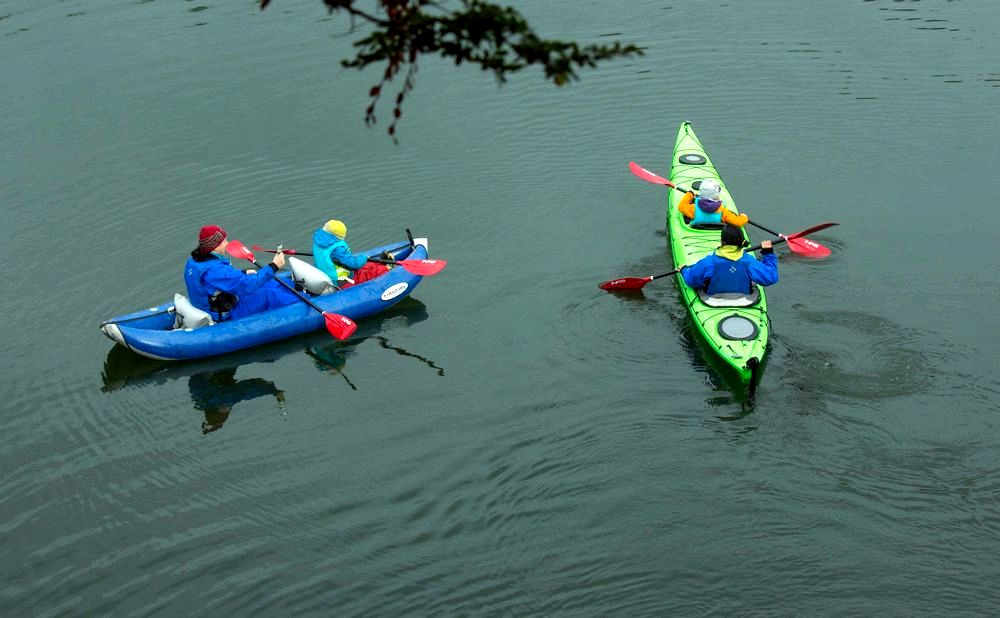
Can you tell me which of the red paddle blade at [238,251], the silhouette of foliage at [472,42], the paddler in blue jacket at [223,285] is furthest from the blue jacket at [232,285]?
the silhouette of foliage at [472,42]

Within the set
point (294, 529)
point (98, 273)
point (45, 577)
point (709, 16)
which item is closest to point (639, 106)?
point (709, 16)

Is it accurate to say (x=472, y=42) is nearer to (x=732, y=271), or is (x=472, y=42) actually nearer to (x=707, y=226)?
(x=732, y=271)

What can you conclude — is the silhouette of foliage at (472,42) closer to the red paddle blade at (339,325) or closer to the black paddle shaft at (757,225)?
the red paddle blade at (339,325)


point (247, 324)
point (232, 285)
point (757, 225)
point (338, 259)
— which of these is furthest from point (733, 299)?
point (232, 285)

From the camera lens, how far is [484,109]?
57.0 ft

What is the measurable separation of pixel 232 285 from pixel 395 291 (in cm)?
188

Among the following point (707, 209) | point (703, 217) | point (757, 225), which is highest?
point (707, 209)

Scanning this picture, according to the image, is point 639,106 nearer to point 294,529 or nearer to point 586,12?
point 586,12

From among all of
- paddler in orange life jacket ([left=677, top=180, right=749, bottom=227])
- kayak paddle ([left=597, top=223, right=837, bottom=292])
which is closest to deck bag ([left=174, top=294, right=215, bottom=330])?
kayak paddle ([left=597, top=223, right=837, bottom=292])

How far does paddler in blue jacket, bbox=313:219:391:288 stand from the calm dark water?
0.62 m

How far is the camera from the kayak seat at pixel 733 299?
1108 centimetres

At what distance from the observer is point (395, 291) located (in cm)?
1234

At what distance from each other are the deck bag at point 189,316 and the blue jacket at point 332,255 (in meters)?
1.53

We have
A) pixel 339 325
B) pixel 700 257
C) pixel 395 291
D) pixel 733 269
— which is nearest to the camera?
pixel 733 269
